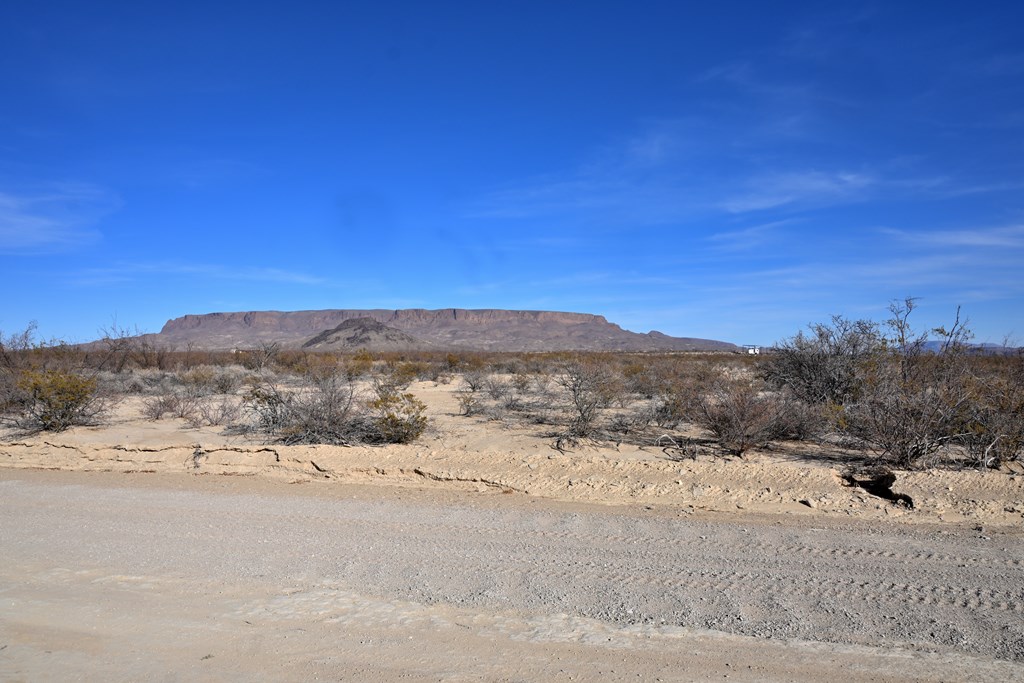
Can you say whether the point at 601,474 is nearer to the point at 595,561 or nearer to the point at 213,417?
the point at 595,561

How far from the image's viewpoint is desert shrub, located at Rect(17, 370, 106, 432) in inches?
628

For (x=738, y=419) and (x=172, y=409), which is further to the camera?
(x=172, y=409)

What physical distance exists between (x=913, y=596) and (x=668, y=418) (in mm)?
9915

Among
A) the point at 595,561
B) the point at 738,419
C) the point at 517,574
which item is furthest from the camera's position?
the point at 738,419

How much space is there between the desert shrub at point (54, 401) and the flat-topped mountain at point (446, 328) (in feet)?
401

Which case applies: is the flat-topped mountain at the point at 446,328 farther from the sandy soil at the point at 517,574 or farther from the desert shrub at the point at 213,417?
the sandy soil at the point at 517,574

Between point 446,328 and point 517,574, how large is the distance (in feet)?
509

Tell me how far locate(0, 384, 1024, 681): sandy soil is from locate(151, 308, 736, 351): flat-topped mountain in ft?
422

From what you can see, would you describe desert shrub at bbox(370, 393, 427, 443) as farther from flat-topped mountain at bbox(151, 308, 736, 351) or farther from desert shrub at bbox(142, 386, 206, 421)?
flat-topped mountain at bbox(151, 308, 736, 351)

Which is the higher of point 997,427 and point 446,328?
point 446,328

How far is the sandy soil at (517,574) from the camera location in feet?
16.3

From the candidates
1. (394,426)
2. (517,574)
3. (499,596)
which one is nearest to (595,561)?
(517,574)

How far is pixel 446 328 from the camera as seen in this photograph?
528ft

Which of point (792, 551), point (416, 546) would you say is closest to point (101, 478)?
point (416, 546)
